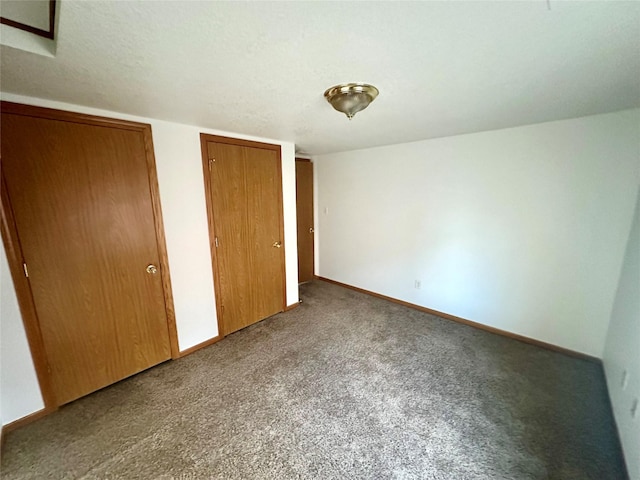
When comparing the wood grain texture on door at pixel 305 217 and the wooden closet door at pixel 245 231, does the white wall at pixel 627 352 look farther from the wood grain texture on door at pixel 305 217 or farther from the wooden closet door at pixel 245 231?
the wood grain texture on door at pixel 305 217

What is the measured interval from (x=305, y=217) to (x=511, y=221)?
277 cm

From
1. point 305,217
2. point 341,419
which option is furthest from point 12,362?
point 305,217

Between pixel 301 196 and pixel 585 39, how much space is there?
3.45 meters

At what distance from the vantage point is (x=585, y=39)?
1.03 meters

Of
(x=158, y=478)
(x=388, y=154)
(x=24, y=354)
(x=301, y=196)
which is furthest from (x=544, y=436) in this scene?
(x=301, y=196)

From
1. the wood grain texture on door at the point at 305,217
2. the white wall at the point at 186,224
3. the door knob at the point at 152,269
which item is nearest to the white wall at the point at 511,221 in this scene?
the wood grain texture on door at the point at 305,217

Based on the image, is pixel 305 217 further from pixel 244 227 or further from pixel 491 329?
pixel 491 329

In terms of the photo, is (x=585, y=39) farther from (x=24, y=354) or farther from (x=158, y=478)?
(x=24, y=354)

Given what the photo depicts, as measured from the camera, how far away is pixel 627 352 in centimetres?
168

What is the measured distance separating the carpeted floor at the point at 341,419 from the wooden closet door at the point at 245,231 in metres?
0.50

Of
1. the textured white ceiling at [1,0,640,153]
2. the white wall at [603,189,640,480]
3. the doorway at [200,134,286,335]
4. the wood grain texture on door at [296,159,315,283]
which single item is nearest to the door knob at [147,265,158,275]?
the doorway at [200,134,286,335]

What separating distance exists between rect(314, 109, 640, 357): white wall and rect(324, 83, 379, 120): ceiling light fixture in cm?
177

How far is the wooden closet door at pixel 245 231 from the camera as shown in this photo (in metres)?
2.57

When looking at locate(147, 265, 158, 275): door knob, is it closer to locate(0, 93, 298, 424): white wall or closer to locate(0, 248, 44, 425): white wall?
locate(0, 93, 298, 424): white wall
